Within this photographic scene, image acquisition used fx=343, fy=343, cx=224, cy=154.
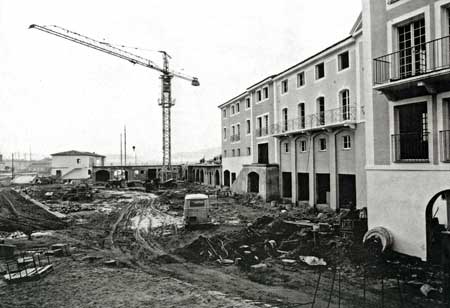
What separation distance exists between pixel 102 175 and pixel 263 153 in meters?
43.8

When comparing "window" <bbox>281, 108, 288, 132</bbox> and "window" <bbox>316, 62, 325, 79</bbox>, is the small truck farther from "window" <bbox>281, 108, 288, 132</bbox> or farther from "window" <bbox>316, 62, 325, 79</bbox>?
"window" <bbox>316, 62, 325, 79</bbox>

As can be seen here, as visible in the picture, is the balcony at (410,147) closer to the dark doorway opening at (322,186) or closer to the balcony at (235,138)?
the dark doorway opening at (322,186)

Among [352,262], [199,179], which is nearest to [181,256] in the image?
[352,262]

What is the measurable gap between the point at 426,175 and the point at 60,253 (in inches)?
601

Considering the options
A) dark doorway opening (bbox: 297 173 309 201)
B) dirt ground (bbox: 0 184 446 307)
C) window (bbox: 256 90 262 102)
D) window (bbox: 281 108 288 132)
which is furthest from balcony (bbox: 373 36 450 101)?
window (bbox: 256 90 262 102)

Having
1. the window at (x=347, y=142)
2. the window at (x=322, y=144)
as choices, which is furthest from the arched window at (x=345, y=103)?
the window at (x=322, y=144)

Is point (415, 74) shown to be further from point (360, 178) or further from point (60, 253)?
point (60, 253)

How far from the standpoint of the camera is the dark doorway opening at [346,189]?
23625mm

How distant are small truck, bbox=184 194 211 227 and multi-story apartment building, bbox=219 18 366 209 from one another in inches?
341

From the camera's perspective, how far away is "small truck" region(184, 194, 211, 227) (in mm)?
20609

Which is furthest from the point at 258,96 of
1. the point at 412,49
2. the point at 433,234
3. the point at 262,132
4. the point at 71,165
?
the point at 71,165

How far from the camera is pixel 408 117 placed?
41.2 feet

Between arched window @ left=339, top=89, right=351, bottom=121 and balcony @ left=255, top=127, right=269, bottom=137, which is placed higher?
arched window @ left=339, top=89, right=351, bottom=121

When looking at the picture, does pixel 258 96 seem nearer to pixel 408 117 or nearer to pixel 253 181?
pixel 253 181
